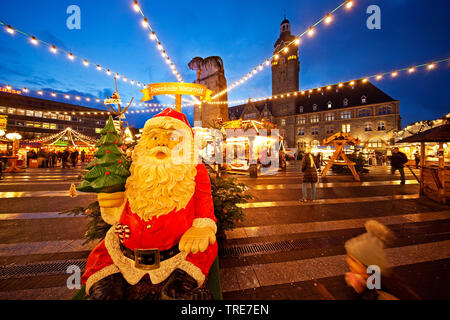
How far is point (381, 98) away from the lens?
2911 centimetres

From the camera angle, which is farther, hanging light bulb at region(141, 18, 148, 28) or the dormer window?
the dormer window

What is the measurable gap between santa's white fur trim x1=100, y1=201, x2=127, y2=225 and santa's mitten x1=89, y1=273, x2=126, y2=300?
0.44 meters

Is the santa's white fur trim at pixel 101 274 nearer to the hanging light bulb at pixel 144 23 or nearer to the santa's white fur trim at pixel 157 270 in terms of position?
the santa's white fur trim at pixel 157 270

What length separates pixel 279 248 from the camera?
8.82ft

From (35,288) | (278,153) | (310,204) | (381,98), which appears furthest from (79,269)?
(381,98)

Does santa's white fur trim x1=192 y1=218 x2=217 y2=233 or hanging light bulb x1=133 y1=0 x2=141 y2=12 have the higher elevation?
hanging light bulb x1=133 y1=0 x2=141 y2=12

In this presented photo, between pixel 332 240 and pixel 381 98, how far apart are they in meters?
37.9

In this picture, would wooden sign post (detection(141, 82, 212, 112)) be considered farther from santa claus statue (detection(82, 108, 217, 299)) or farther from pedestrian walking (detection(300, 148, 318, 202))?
pedestrian walking (detection(300, 148, 318, 202))

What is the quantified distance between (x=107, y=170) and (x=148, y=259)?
797 mm

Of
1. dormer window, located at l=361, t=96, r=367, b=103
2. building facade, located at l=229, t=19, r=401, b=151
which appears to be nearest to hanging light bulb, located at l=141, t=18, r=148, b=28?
building facade, located at l=229, t=19, r=401, b=151

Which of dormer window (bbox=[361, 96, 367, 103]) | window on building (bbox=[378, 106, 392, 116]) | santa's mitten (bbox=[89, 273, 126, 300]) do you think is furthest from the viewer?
dormer window (bbox=[361, 96, 367, 103])

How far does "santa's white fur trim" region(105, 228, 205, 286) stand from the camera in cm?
133

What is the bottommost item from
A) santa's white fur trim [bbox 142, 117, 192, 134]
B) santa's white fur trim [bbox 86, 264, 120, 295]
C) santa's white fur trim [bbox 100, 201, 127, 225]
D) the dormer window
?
santa's white fur trim [bbox 86, 264, 120, 295]
